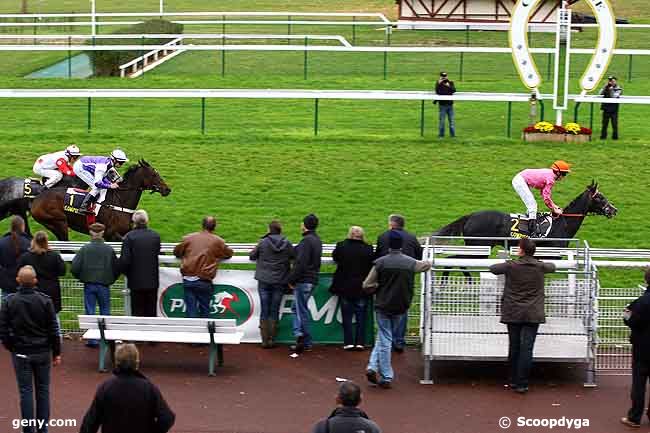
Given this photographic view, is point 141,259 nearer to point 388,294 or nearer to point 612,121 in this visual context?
point 388,294

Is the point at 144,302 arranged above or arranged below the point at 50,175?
below

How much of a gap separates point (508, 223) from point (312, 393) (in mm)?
4774

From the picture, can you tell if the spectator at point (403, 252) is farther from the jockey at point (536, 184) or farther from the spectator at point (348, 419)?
the spectator at point (348, 419)

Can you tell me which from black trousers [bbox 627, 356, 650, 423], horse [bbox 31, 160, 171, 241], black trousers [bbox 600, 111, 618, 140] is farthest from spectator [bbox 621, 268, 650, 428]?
black trousers [bbox 600, 111, 618, 140]

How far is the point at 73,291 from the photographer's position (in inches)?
524

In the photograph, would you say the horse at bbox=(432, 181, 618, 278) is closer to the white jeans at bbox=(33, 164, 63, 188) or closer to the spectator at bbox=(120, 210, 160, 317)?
the spectator at bbox=(120, 210, 160, 317)

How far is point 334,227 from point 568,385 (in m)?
6.47

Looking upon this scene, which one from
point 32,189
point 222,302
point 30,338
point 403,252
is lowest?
A: point 222,302

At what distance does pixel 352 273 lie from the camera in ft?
41.0

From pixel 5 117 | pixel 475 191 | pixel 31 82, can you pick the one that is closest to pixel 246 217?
pixel 475 191

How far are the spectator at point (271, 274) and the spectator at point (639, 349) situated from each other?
3.62 meters

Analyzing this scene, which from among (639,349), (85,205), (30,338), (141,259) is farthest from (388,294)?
(85,205)

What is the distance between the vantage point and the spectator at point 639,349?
10359 millimetres

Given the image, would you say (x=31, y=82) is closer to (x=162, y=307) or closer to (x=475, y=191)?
(x=475, y=191)
